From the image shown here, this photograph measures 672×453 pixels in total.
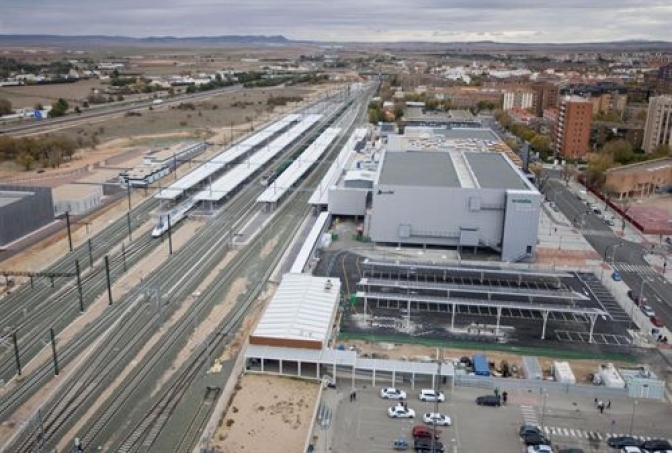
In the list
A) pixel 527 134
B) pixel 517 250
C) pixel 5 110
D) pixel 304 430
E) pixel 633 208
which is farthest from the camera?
pixel 5 110

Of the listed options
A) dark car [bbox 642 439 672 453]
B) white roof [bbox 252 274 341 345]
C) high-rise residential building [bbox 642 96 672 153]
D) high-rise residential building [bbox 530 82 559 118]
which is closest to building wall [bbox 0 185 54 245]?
white roof [bbox 252 274 341 345]

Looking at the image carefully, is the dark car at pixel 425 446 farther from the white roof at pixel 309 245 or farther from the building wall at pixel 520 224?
the building wall at pixel 520 224

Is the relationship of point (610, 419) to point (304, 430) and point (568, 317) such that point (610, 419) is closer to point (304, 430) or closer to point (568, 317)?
point (568, 317)

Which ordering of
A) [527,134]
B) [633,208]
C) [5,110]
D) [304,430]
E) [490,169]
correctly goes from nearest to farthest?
1. [304,430]
2. [490,169]
3. [633,208]
4. [527,134]
5. [5,110]

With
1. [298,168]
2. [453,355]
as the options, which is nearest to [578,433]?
[453,355]

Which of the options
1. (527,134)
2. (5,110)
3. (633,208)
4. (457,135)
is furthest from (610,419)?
(5,110)
